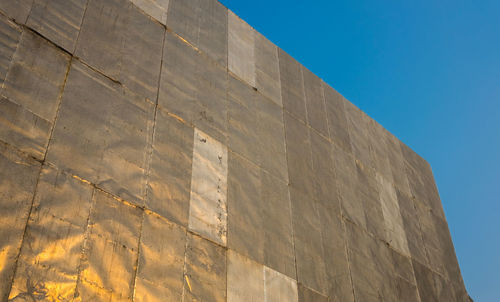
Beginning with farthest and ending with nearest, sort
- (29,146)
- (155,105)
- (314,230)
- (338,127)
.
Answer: (338,127)
(314,230)
(155,105)
(29,146)

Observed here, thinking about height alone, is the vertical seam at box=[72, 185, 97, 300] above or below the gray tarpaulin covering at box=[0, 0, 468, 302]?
below

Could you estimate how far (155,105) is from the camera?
39.7ft

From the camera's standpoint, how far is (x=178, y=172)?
11.7 metres

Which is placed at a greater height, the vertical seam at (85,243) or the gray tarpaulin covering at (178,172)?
the gray tarpaulin covering at (178,172)

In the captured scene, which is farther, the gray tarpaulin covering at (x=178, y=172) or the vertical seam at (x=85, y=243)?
the gray tarpaulin covering at (x=178, y=172)

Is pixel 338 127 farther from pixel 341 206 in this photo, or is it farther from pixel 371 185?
pixel 341 206

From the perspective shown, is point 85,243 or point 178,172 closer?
point 85,243

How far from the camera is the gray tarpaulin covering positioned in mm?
9195

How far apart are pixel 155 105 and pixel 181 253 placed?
3.17 metres

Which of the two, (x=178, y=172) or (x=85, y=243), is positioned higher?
(x=178, y=172)

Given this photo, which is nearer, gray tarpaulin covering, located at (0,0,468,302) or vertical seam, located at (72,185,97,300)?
vertical seam, located at (72,185,97,300)

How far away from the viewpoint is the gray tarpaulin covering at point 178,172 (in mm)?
9195

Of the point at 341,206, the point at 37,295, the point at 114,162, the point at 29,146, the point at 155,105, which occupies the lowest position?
the point at 37,295

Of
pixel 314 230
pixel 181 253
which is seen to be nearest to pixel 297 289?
pixel 314 230
